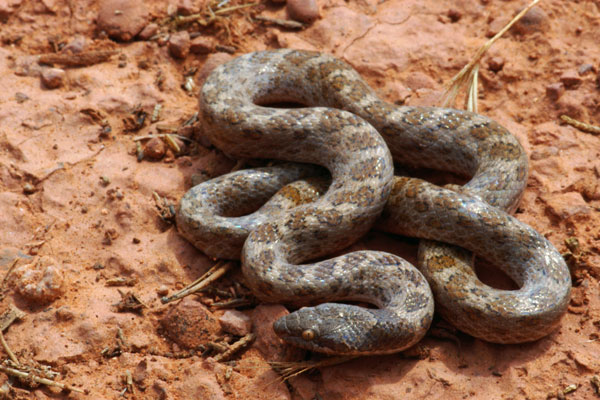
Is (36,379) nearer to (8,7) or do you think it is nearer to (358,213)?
(358,213)

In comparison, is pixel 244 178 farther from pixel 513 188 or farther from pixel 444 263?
pixel 513 188

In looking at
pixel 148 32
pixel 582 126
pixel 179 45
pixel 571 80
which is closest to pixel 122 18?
pixel 148 32

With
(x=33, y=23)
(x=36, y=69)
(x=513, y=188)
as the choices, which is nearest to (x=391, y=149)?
(x=513, y=188)

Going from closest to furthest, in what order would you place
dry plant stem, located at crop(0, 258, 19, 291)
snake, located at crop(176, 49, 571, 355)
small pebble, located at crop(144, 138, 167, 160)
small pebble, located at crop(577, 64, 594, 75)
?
snake, located at crop(176, 49, 571, 355) → dry plant stem, located at crop(0, 258, 19, 291) → small pebble, located at crop(144, 138, 167, 160) → small pebble, located at crop(577, 64, 594, 75)

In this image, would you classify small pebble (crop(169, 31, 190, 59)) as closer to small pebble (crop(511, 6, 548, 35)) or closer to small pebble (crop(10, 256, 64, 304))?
small pebble (crop(10, 256, 64, 304))

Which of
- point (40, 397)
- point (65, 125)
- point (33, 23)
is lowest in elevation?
point (40, 397)

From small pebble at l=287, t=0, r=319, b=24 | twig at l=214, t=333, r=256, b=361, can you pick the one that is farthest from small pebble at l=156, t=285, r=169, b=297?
small pebble at l=287, t=0, r=319, b=24
